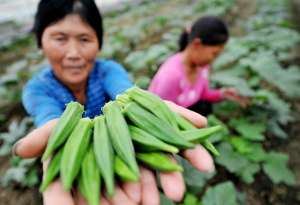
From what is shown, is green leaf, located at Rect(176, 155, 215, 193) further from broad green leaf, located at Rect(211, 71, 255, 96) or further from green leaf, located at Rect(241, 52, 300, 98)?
green leaf, located at Rect(241, 52, 300, 98)

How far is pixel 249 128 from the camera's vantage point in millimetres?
2963

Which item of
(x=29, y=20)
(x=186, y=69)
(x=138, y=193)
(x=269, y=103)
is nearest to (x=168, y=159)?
(x=138, y=193)

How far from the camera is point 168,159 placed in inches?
41.3

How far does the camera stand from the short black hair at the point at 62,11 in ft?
5.47

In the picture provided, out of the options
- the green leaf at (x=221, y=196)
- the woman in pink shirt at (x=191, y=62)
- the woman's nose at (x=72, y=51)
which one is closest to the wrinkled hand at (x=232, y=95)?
the woman in pink shirt at (x=191, y=62)

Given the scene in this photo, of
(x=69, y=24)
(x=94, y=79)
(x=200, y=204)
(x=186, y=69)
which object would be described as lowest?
(x=200, y=204)

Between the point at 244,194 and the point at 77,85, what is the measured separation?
1.47 metres

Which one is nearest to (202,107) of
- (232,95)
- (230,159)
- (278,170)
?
(232,95)

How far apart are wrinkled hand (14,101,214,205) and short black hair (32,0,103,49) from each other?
0.71 metres

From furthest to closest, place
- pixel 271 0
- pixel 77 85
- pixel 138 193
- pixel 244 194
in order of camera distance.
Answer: pixel 271 0, pixel 244 194, pixel 77 85, pixel 138 193

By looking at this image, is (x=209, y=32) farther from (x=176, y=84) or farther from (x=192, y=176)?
(x=192, y=176)

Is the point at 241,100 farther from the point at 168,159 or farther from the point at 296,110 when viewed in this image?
the point at 168,159

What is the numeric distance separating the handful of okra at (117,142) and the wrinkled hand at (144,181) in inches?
Result: 1.0

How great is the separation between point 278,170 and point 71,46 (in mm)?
1806
